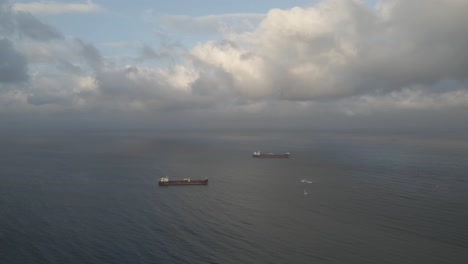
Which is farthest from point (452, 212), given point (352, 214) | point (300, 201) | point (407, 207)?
point (300, 201)

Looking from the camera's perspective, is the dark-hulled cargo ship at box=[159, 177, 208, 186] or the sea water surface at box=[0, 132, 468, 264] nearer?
the sea water surface at box=[0, 132, 468, 264]

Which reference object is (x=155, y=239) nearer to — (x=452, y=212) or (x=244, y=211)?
(x=244, y=211)

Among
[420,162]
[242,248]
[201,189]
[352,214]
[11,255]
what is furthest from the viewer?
[420,162]

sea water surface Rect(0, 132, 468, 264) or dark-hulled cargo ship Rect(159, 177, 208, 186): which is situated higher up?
dark-hulled cargo ship Rect(159, 177, 208, 186)

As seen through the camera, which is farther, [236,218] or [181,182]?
[181,182]

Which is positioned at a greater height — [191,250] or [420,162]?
[420,162]

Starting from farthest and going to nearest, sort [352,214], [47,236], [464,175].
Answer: [464,175]
[352,214]
[47,236]

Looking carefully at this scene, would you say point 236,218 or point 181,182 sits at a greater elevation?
point 181,182

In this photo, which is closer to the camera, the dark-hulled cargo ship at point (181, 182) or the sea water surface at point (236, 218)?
the sea water surface at point (236, 218)

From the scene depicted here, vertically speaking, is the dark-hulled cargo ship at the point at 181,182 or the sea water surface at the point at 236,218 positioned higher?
the dark-hulled cargo ship at the point at 181,182

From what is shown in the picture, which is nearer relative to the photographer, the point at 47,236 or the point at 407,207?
the point at 47,236
